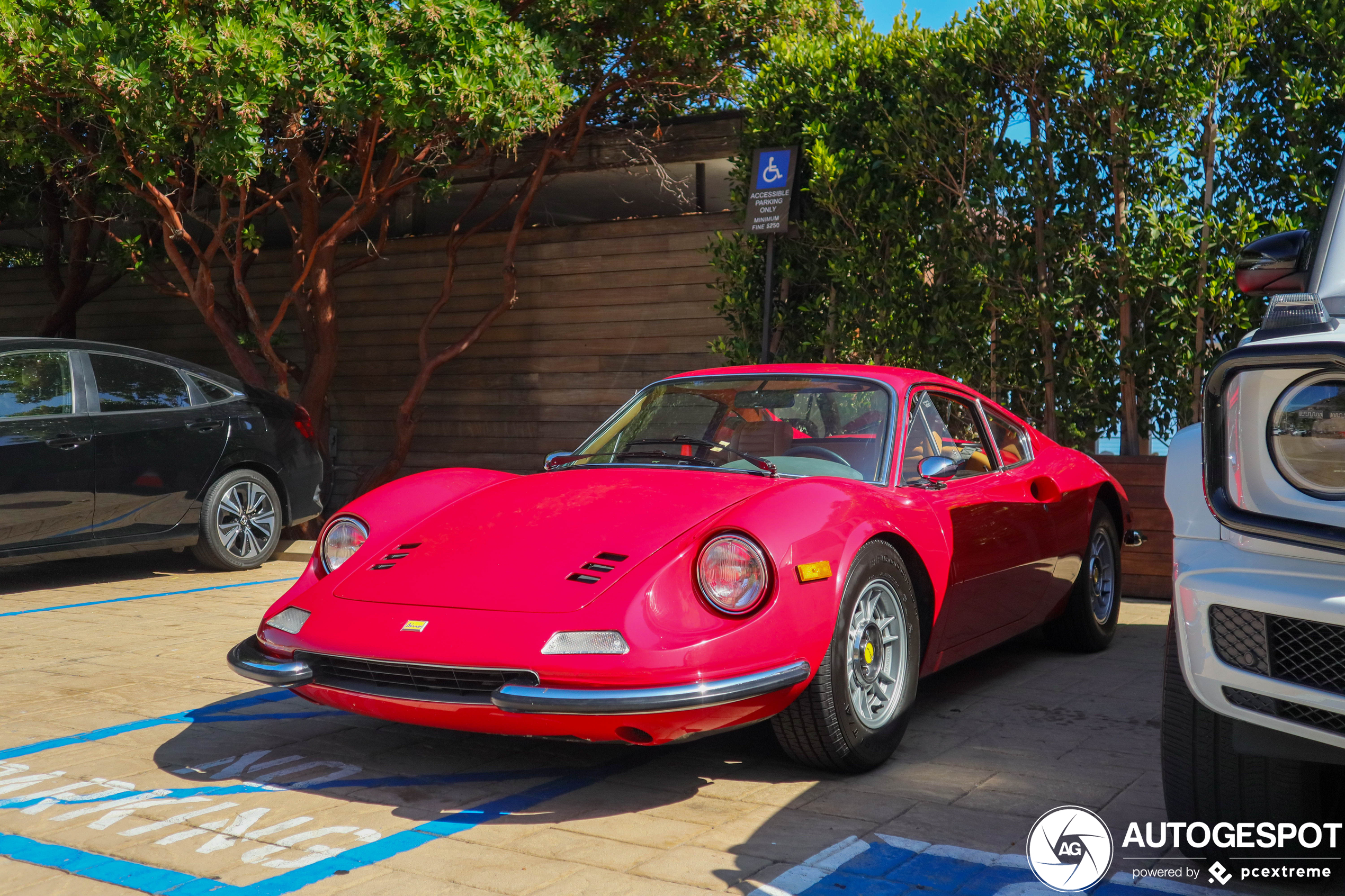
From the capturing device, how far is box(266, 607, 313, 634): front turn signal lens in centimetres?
359

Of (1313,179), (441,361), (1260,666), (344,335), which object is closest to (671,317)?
(441,361)

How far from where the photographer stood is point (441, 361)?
10.9 metres

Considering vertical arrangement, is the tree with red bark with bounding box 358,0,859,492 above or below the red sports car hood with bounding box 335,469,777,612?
above

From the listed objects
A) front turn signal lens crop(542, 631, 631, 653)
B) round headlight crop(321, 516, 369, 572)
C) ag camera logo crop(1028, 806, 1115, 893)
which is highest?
round headlight crop(321, 516, 369, 572)

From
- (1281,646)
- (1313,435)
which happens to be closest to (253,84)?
(1313,435)

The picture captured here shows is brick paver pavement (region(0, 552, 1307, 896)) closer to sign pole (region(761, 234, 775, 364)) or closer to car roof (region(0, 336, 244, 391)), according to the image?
car roof (region(0, 336, 244, 391))

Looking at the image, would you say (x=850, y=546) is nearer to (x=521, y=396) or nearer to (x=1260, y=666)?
(x=1260, y=666)

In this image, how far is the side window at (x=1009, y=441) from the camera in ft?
16.5

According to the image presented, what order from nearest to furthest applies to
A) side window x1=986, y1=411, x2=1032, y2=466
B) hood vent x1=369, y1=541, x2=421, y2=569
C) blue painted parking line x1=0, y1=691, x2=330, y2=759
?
hood vent x1=369, y1=541, x2=421, y2=569, blue painted parking line x1=0, y1=691, x2=330, y2=759, side window x1=986, y1=411, x2=1032, y2=466

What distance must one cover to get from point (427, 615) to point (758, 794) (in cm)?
109

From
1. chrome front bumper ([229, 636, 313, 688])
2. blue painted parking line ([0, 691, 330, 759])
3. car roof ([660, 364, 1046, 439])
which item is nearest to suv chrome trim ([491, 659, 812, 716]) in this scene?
chrome front bumper ([229, 636, 313, 688])

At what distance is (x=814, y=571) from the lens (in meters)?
3.36
